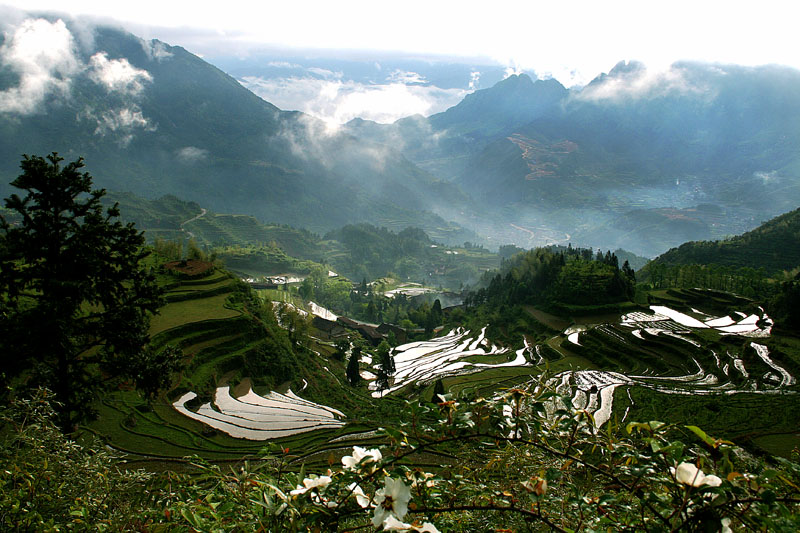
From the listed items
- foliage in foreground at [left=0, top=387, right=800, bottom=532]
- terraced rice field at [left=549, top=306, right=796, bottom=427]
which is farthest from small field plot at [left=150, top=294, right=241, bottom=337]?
foliage in foreground at [left=0, top=387, right=800, bottom=532]

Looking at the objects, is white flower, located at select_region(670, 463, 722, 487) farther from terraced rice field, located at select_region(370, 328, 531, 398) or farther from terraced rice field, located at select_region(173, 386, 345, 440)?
terraced rice field, located at select_region(370, 328, 531, 398)

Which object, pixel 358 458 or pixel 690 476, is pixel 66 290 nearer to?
pixel 358 458

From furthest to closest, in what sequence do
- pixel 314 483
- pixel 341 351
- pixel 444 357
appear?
pixel 341 351 → pixel 444 357 → pixel 314 483

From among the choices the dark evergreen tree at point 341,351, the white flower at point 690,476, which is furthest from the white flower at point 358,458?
the dark evergreen tree at point 341,351

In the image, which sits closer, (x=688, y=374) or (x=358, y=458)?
(x=358, y=458)

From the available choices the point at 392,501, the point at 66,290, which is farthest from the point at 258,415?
the point at 392,501

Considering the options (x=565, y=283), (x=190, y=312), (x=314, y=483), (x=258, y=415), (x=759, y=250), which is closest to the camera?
(x=314, y=483)
